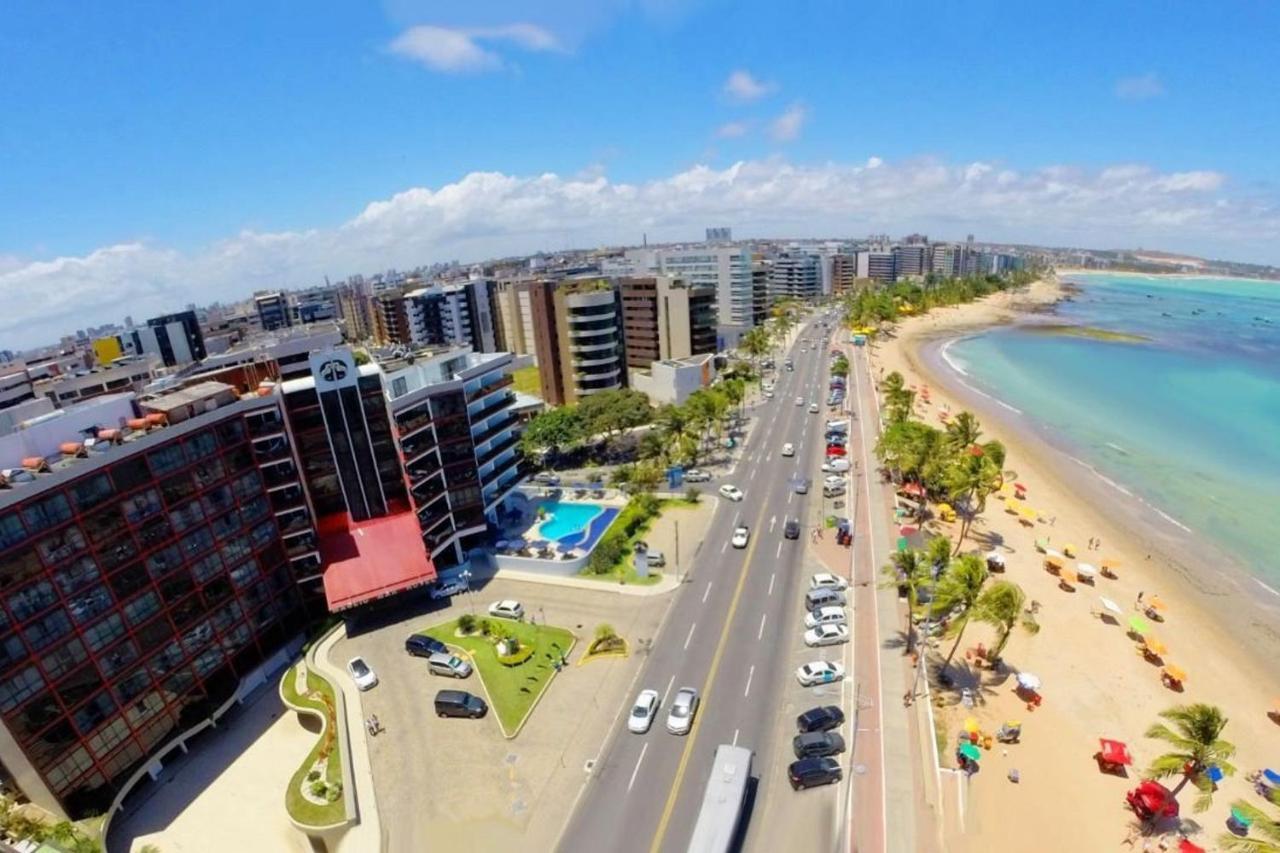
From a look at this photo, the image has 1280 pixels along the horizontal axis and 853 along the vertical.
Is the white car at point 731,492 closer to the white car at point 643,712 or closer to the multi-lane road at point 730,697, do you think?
the multi-lane road at point 730,697

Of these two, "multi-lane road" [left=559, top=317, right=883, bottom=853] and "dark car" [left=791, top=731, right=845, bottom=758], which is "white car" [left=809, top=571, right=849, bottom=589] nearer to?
"multi-lane road" [left=559, top=317, right=883, bottom=853]

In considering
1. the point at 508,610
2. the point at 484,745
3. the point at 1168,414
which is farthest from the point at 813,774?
the point at 1168,414

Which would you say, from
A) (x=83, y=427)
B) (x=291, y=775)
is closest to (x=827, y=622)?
(x=291, y=775)

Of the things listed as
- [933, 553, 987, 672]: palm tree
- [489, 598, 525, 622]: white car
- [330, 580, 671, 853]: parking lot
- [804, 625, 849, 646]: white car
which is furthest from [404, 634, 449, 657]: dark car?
[933, 553, 987, 672]: palm tree

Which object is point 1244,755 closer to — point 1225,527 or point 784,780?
point 784,780

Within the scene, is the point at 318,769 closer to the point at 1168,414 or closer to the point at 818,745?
the point at 818,745

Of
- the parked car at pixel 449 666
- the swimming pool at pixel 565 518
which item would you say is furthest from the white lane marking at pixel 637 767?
the swimming pool at pixel 565 518
